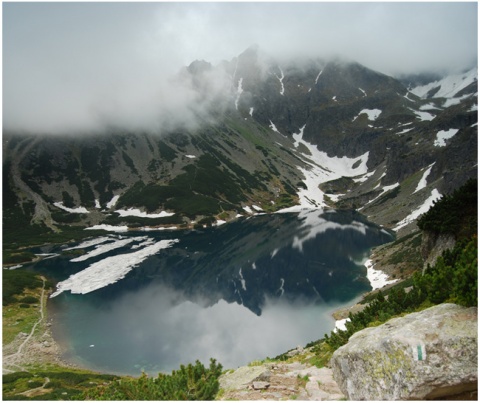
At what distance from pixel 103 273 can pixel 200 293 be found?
3260 cm

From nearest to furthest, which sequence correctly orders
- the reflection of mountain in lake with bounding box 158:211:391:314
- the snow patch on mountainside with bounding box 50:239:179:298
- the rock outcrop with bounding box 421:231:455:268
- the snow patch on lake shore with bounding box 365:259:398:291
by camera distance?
the rock outcrop with bounding box 421:231:455:268 < the snow patch on lake shore with bounding box 365:259:398:291 < the reflection of mountain in lake with bounding box 158:211:391:314 < the snow patch on mountainside with bounding box 50:239:179:298

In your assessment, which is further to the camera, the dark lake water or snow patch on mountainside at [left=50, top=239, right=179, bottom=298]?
snow patch on mountainside at [left=50, top=239, right=179, bottom=298]

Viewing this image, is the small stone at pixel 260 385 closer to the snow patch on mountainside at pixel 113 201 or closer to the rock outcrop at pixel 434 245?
the rock outcrop at pixel 434 245

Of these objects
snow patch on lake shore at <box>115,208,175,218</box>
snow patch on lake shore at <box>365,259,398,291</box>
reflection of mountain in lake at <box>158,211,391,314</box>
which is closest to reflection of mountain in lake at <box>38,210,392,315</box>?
reflection of mountain in lake at <box>158,211,391,314</box>

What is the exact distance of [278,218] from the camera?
17475 cm

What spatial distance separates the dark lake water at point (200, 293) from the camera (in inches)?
2010

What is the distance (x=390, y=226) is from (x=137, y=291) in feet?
346

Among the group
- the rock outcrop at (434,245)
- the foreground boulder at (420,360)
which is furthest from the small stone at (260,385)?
the rock outcrop at (434,245)

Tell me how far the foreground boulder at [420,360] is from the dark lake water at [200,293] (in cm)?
3691

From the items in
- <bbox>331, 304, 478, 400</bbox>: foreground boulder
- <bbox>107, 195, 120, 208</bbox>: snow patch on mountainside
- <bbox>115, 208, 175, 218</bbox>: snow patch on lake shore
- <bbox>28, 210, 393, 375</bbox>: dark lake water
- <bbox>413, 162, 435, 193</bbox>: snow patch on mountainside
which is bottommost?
<bbox>331, 304, 478, 400</bbox>: foreground boulder

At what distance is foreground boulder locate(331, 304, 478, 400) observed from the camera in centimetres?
1066

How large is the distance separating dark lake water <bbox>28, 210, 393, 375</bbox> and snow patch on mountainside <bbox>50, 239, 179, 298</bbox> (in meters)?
0.30

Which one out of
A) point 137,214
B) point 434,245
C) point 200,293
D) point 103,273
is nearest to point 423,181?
point 200,293

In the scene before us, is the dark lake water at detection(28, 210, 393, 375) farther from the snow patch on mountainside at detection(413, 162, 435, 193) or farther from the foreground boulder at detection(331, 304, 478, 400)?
the snow patch on mountainside at detection(413, 162, 435, 193)
